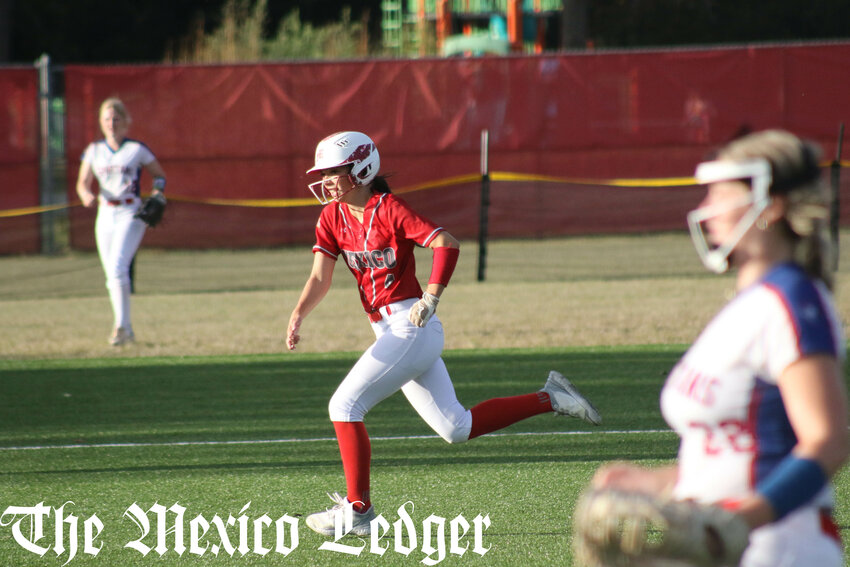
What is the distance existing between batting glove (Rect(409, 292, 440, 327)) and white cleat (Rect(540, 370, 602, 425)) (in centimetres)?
119

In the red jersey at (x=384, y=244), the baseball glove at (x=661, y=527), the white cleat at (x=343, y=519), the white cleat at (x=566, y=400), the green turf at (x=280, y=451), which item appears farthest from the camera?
the white cleat at (x=566, y=400)

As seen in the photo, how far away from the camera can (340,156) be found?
17.6 feet

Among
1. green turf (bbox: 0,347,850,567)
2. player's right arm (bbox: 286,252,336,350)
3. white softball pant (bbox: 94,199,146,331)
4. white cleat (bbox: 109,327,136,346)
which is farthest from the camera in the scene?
white cleat (bbox: 109,327,136,346)

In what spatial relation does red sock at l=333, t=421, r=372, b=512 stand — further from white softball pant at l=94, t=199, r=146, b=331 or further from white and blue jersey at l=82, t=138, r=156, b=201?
white and blue jersey at l=82, t=138, r=156, b=201

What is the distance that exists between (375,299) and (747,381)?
318 centimetres

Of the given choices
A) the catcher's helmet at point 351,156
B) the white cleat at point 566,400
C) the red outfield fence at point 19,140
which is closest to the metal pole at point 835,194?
the white cleat at point 566,400

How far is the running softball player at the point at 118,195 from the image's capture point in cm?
1087

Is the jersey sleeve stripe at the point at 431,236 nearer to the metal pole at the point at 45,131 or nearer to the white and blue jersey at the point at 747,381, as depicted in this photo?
the white and blue jersey at the point at 747,381

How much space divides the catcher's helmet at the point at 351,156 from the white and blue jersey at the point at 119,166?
596cm

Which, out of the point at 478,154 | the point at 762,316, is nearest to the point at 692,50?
the point at 478,154

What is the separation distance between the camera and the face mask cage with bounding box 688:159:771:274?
2344mm

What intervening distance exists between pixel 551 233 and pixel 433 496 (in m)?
12.5

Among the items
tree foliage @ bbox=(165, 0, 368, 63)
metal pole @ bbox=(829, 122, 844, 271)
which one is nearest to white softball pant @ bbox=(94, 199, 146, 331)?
metal pole @ bbox=(829, 122, 844, 271)

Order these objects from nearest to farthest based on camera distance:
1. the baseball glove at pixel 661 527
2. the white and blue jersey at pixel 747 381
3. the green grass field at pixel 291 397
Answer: the baseball glove at pixel 661 527, the white and blue jersey at pixel 747 381, the green grass field at pixel 291 397
